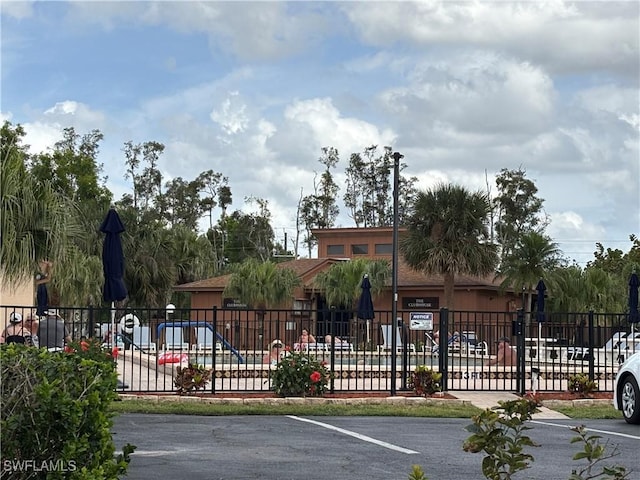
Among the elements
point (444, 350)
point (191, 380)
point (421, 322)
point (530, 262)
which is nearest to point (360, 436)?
point (191, 380)

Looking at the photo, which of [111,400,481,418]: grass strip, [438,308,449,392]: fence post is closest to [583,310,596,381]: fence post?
[438,308,449,392]: fence post

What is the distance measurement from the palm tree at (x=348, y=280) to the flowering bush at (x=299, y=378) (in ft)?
101

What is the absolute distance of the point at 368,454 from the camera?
428 inches

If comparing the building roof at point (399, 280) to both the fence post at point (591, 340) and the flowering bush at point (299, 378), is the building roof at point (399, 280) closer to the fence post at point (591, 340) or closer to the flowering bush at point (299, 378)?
the fence post at point (591, 340)

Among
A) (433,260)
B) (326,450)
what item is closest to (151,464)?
(326,450)

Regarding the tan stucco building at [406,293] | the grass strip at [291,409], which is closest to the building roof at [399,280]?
the tan stucco building at [406,293]

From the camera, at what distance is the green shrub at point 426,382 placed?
17906 millimetres

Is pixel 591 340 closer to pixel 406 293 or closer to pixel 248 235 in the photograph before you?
pixel 406 293

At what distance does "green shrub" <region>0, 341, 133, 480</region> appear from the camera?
5.89 m

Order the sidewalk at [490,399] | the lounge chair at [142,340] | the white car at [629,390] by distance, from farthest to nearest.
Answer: the lounge chair at [142,340]
the sidewalk at [490,399]
the white car at [629,390]

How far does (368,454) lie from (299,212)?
67.5 metres

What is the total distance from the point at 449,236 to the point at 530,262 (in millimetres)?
4915

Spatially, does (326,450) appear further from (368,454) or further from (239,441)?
(239,441)

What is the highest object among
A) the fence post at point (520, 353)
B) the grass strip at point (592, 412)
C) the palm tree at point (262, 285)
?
the palm tree at point (262, 285)
